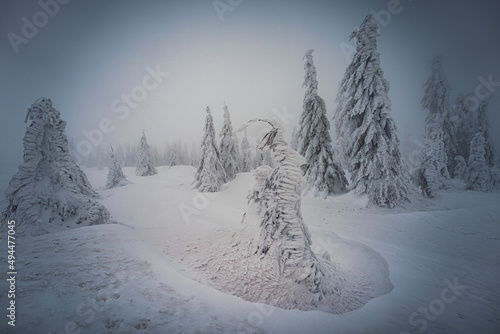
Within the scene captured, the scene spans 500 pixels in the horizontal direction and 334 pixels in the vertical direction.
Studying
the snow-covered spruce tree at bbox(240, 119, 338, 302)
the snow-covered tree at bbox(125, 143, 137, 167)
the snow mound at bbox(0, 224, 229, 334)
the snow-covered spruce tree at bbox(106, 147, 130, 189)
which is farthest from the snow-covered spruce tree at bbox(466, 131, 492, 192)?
the snow-covered tree at bbox(125, 143, 137, 167)

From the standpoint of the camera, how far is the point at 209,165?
21.8 metres

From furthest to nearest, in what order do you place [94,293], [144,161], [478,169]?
1. [144,161]
2. [478,169]
3. [94,293]

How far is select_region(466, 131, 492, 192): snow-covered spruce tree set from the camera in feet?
71.7

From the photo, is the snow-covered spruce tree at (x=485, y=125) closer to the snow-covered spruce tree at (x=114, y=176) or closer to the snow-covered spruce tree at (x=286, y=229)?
the snow-covered spruce tree at (x=286, y=229)

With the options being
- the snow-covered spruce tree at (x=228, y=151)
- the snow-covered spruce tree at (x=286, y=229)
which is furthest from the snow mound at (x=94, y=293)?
the snow-covered spruce tree at (x=228, y=151)

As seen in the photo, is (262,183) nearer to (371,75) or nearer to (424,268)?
(424,268)

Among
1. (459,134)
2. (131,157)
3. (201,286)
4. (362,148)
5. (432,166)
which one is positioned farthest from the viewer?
(131,157)

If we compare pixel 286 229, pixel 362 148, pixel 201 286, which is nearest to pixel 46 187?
pixel 201 286

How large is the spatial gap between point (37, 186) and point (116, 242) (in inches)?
192

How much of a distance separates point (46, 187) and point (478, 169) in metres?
37.8

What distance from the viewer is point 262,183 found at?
577 cm

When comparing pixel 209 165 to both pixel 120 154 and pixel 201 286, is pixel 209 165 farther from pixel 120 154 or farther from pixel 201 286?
pixel 120 154

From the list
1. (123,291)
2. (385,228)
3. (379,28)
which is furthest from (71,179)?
(379,28)

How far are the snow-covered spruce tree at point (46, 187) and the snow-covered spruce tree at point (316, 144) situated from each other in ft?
49.8
